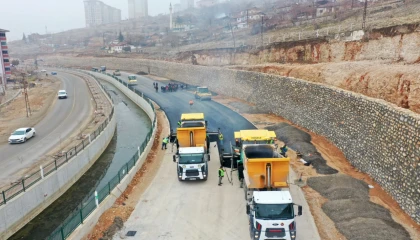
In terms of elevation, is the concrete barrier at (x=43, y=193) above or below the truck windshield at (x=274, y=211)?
below

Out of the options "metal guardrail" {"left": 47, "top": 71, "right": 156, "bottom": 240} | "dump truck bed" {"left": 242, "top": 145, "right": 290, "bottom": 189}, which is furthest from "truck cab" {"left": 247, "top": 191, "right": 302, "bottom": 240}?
"metal guardrail" {"left": 47, "top": 71, "right": 156, "bottom": 240}

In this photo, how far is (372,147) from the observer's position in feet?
64.6

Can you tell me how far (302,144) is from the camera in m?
26.4

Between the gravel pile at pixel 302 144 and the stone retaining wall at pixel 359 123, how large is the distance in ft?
4.99

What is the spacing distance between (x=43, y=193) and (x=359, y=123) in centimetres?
1999

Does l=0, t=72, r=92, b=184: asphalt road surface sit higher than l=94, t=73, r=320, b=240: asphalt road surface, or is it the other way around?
l=0, t=72, r=92, b=184: asphalt road surface

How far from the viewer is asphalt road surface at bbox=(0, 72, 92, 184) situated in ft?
78.1

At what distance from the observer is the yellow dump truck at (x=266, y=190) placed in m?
13.3

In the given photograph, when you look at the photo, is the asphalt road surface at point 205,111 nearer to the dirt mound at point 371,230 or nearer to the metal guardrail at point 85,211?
the metal guardrail at point 85,211

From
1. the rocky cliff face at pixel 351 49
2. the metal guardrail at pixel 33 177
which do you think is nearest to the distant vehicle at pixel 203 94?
the rocky cliff face at pixel 351 49

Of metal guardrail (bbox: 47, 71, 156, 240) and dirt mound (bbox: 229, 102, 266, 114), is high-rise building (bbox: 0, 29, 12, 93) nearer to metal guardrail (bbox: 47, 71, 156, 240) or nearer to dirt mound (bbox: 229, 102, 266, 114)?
dirt mound (bbox: 229, 102, 266, 114)

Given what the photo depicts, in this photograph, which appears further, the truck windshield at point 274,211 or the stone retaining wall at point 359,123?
the stone retaining wall at point 359,123

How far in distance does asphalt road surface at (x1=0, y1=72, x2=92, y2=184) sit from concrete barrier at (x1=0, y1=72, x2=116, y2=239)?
2442 mm

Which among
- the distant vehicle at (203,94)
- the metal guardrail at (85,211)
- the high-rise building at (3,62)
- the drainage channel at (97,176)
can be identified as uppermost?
the high-rise building at (3,62)
